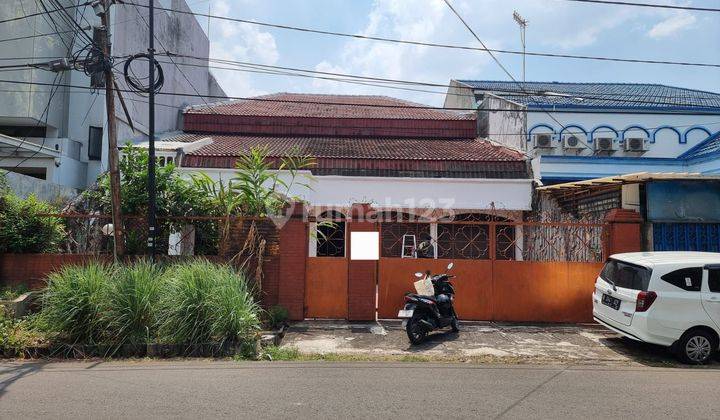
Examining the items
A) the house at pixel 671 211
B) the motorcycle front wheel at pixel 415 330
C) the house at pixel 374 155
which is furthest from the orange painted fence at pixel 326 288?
the house at pixel 671 211

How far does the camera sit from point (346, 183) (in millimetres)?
13883

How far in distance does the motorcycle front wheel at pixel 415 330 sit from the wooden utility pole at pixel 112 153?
5.50 m

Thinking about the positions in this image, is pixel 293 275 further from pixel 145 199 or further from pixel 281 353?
pixel 145 199

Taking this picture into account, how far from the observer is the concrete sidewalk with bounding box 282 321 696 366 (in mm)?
7079

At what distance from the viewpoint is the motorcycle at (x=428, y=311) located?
756cm

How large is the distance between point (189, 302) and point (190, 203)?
3035 mm

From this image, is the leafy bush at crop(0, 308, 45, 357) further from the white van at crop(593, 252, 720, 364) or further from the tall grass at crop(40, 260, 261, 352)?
the white van at crop(593, 252, 720, 364)

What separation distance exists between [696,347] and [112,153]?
1003cm

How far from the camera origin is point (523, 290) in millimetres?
9133

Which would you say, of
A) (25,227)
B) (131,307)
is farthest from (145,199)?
(131,307)

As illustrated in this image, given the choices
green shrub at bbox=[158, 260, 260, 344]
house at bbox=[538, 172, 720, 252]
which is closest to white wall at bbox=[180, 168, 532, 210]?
house at bbox=[538, 172, 720, 252]

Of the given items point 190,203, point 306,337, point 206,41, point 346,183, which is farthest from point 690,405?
point 206,41

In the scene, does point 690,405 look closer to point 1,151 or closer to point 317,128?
point 317,128

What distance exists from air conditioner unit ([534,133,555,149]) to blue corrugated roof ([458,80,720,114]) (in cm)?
108
